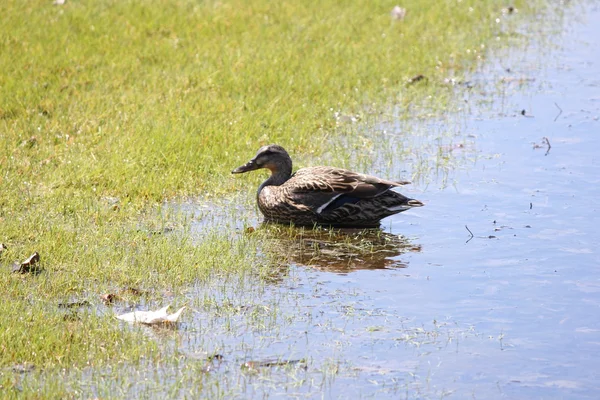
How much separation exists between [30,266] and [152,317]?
4.49 ft

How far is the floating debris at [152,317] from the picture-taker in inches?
274

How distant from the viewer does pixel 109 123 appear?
1127 cm

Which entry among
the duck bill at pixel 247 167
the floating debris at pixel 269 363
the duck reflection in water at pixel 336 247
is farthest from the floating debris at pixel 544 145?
the floating debris at pixel 269 363

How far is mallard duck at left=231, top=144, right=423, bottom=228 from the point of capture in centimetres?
948

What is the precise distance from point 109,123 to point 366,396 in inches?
240

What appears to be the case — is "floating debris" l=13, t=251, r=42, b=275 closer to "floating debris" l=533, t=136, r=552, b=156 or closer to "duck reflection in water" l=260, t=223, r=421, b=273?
"duck reflection in water" l=260, t=223, r=421, b=273

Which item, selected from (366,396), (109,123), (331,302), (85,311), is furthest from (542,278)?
(109,123)

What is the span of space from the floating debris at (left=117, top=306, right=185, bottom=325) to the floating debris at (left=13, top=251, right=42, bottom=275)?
1168 millimetres

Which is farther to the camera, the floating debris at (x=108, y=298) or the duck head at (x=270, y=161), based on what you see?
the duck head at (x=270, y=161)

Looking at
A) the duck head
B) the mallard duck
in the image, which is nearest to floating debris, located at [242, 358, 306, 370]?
the mallard duck

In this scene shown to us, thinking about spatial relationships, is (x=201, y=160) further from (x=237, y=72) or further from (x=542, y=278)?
(x=542, y=278)

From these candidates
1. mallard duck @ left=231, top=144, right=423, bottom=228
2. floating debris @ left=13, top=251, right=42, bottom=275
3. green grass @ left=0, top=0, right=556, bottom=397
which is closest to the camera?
green grass @ left=0, top=0, right=556, bottom=397

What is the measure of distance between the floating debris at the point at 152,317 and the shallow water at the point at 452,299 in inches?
4.5

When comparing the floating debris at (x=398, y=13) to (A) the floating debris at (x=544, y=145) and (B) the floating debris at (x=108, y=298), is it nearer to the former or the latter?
(A) the floating debris at (x=544, y=145)
